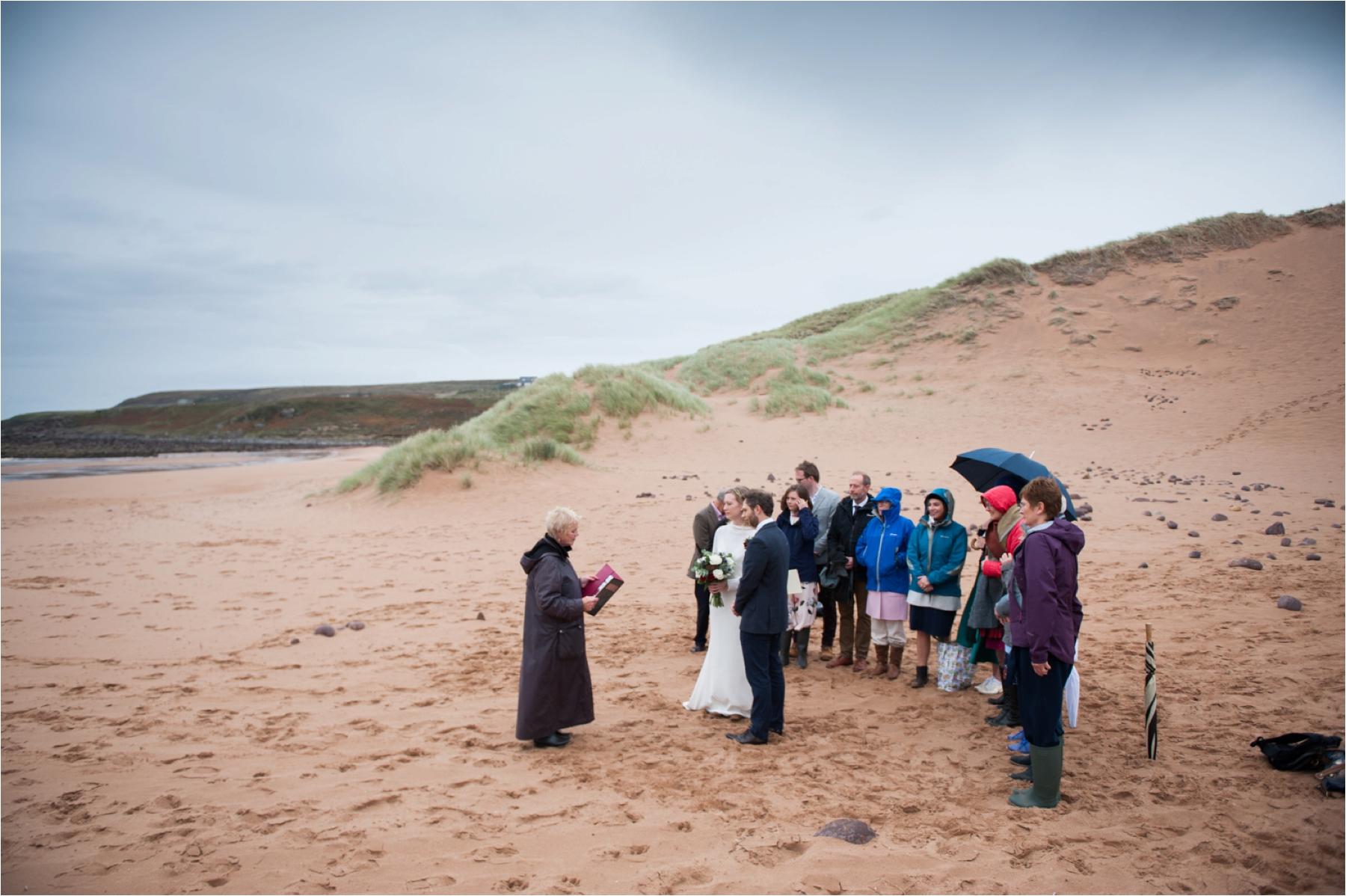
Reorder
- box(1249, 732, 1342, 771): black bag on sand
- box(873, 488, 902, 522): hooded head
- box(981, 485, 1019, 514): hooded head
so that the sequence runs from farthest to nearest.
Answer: box(873, 488, 902, 522): hooded head < box(981, 485, 1019, 514): hooded head < box(1249, 732, 1342, 771): black bag on sand

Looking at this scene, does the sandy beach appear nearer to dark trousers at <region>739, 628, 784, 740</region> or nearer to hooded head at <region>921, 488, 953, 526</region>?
dark trousers at <region>739, 628, 784, 740</region>

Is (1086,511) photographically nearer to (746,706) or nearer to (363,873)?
(746,706)

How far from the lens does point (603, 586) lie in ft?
19.3

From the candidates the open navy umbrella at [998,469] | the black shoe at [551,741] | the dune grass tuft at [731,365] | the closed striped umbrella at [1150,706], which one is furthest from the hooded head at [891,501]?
the dune grass tuft at [731,365]

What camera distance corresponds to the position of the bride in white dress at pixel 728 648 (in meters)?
6.23

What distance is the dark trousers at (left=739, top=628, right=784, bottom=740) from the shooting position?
582cm

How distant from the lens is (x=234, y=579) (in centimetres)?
1177

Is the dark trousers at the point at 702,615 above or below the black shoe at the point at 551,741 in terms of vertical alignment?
above

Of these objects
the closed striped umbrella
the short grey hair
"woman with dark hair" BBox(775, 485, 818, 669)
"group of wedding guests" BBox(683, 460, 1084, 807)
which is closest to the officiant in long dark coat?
the short grey hair

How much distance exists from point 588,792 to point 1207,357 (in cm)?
3699

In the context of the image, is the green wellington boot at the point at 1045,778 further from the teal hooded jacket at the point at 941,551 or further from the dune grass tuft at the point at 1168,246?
the dune grass tuft at the point at 1168,246

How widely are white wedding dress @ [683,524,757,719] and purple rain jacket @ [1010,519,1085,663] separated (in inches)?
84.4

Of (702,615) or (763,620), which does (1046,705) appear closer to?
(763,620)

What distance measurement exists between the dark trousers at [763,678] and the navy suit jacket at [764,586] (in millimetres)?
113
